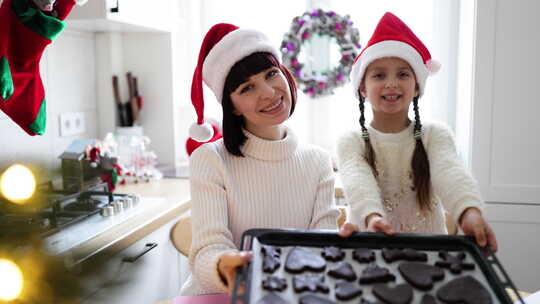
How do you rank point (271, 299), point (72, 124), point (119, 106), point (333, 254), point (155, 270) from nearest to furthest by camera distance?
1. point (271, 299)
2. point (333, 254)
3. point (155, 270)
4. point (72, 124)
5. point (119, 106)

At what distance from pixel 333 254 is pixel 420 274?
0.45 feet

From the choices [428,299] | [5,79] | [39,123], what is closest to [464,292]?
[428,299]

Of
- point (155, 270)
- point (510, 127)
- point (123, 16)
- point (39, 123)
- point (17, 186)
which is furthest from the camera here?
point (510, 127)

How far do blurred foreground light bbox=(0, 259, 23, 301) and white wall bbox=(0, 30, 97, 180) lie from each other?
2.87 ft

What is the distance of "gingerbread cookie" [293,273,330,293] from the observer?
660 mm

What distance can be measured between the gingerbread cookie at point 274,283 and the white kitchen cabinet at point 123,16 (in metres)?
1.39

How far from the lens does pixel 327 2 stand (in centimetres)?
260

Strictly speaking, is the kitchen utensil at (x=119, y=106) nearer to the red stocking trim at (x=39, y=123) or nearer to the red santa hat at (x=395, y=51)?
the red stocking trim at (x=39, y=123)

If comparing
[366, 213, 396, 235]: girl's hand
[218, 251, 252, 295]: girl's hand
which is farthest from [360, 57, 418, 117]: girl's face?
[218, 251, 252, 295]: girl's hand

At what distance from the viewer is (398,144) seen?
1076 mm

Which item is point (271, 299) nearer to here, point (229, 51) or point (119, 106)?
point (229, 51)

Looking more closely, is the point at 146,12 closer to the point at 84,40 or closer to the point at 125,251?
the point at 84,40

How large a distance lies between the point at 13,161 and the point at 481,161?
1.92 m

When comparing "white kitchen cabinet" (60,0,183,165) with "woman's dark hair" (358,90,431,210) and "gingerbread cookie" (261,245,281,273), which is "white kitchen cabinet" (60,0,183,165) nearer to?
"woman's dark hair" (358,90,431,210)
